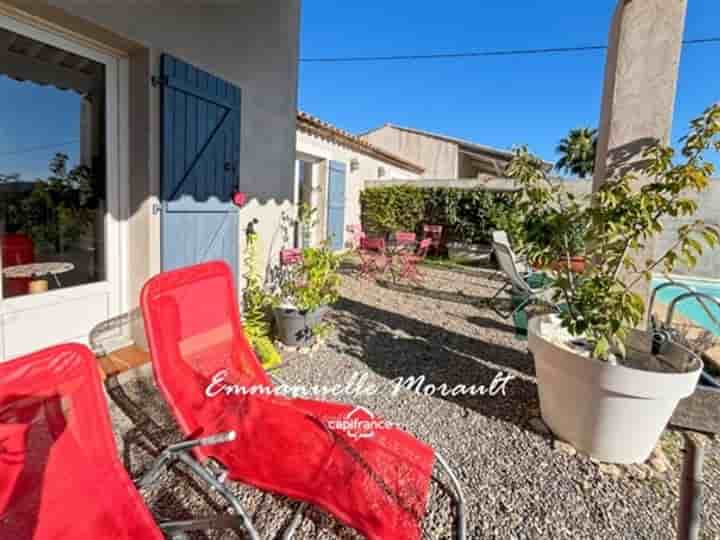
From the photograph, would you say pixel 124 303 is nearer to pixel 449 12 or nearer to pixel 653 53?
pixel 653 53

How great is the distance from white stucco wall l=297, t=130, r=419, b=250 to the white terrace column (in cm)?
505

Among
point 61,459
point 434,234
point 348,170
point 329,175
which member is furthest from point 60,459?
point 434,234

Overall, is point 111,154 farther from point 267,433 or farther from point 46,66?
point 267,433

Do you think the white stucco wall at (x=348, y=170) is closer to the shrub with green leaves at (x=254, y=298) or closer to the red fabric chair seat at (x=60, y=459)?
the shrub with green leaves at (x=254, y=298)

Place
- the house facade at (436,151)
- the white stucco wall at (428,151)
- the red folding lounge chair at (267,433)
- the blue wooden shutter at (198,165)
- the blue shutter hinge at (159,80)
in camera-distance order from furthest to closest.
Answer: the white stucco wall at (428,151), the house facade at (436,151), the blue wooden shutter at (198,165), the blue shutter hinge at (159,80), the red folding lounge chair at (267,433)

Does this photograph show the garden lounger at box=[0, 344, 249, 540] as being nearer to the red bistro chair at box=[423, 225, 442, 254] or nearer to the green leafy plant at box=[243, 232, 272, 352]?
the green leafy plant at box=[243, 232, 272, 352]

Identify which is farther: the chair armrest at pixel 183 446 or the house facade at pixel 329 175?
the house facade at pixel 329 175

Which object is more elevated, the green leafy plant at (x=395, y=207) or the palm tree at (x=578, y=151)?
the palm tree at (x=578, y=151)

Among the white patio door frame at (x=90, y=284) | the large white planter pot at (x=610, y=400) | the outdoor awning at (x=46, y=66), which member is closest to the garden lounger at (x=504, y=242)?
the large white planter pot at (x=610, y=400)

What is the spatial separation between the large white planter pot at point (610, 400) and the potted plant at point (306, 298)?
1926 millimetres

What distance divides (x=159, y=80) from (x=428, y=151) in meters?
14.0

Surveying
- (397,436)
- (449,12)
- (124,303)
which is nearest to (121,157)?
(124,303)

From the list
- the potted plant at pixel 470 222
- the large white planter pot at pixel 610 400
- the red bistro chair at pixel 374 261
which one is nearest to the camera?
the large white planter pot at pixel 610 400

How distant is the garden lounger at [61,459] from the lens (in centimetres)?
101
